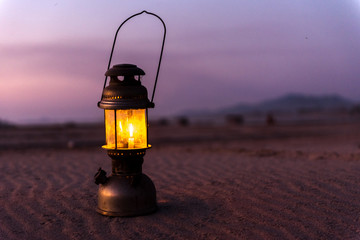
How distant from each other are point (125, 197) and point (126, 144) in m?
0.63

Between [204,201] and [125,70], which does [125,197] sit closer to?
[204,201]

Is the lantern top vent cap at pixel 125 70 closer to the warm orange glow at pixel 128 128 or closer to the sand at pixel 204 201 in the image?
the warm orange glow at pixel 128 128

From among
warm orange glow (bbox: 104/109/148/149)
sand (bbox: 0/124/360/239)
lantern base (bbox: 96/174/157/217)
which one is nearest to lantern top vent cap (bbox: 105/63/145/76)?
warm orange glow (bbox: 104/109/148/149)

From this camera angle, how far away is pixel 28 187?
636 cm

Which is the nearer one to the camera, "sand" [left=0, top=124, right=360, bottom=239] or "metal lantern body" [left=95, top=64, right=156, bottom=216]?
"sand" [left=0, top=124, right=360, bottom=239]

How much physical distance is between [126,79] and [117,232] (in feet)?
5.86

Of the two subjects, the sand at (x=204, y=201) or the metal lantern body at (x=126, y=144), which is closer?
the sand at (x=204, y=201)

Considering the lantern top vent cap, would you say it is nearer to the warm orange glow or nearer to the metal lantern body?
the metal lantern body

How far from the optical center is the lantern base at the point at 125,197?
4.58 m

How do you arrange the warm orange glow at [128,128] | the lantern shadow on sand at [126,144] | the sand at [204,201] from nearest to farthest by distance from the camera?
the sand at [204,201] < the lantern shadow on sand at [126,144] < the warm orange glow at [128,128]

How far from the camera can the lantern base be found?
4.58m

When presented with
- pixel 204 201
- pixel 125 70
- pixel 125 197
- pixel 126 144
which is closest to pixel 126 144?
pixel 126 144

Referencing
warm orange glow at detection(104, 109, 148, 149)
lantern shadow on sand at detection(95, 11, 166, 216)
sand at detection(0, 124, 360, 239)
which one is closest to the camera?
sand at detection(0, 124, 360, 239)

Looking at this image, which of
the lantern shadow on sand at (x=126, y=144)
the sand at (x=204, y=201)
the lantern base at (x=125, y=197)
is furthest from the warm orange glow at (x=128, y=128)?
the sand at (x=204, y=201)
